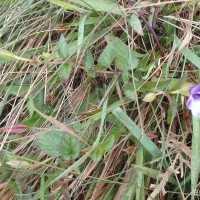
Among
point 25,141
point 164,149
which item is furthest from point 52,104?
point 164,149

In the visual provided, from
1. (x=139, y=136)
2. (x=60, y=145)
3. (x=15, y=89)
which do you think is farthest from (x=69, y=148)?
(x=15, y=89)

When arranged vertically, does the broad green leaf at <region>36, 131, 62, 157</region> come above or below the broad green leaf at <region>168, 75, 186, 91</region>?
below

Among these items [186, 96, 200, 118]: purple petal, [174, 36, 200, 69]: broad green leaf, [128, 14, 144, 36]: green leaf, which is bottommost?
[186, 96, 200, 118]: purple petal

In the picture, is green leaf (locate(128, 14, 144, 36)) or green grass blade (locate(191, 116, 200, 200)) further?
green leaf (locate(128, 14, 144, 36))

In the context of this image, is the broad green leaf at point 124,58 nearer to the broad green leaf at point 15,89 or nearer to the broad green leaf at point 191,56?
Answer: the broad green leaf at point 191,56

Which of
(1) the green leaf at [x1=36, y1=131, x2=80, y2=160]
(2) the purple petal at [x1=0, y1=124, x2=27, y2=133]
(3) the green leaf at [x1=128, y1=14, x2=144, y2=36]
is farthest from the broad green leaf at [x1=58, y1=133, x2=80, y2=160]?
(3) the green leaf at [x1=128, y1=14, x2=144, y2=36]

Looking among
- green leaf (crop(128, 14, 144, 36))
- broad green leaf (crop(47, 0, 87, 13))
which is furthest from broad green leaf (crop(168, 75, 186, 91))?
broad green leaf (crop(47, 0, 87, 13))

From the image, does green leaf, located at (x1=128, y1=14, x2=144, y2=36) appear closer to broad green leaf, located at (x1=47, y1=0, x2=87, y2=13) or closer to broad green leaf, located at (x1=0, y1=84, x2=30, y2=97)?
broad green leaf, located at (x1=47, y1=0, x2=87, y2=13)
